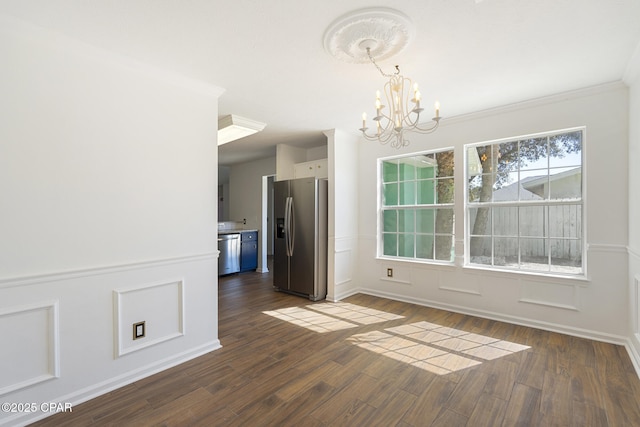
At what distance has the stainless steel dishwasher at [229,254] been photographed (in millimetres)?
5445

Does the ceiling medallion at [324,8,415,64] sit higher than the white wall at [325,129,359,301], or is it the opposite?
the ceiling medallion at [324,8,415,64]

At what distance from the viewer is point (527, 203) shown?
3.15 meters

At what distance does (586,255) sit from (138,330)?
414 centimetres

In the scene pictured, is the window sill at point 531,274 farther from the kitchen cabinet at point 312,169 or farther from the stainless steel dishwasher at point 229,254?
the stainless steel dishwasher at point 229,254

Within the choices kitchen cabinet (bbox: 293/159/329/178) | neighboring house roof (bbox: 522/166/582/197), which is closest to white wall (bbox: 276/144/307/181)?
kitchen cabinet (bbox: 293/159/329/178)

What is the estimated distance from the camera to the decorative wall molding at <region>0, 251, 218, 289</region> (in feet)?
5.48

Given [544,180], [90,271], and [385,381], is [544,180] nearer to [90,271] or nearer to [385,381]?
[385,381]

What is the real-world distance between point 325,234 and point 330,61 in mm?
2522

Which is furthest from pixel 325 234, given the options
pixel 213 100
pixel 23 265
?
pixel 23 265

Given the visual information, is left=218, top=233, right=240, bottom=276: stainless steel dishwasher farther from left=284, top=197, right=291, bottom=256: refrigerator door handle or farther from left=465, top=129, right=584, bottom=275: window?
left=465, top=129, right=584, bottom=275: window

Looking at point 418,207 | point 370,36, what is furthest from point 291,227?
point 370,36

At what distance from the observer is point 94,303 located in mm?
1958

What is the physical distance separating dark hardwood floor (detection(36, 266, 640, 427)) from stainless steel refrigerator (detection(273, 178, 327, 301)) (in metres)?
1.02

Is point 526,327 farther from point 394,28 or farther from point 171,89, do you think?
point 171,89
